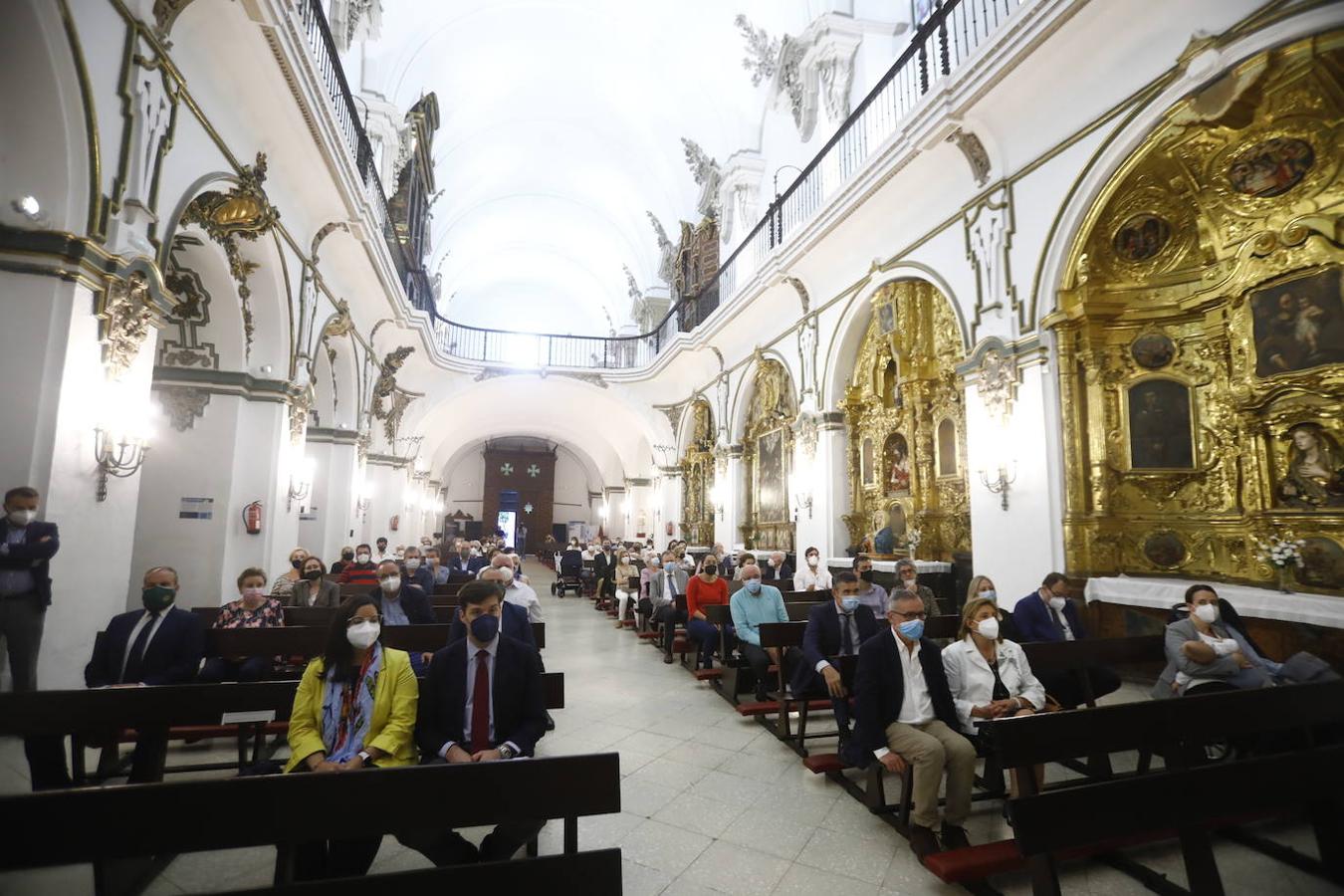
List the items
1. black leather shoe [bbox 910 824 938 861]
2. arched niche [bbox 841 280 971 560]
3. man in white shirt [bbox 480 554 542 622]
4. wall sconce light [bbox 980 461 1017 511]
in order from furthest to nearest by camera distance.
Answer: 1. arched niche [bbox 841 280 971 560]
2. wall sconce light [bbox 980 461 1017 511]
3. man in white shirt [bbox 480 554 542 622]
4. black leather shoe [bbox 910 824 938 861]

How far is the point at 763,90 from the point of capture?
42.4 ft

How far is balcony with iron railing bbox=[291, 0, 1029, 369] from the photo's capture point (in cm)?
711

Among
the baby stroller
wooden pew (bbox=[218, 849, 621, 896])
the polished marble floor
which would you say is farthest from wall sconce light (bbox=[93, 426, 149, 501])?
the baby stroller

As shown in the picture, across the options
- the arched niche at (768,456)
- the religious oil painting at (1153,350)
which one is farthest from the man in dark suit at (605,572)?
the religious oil painting at (1153,350)

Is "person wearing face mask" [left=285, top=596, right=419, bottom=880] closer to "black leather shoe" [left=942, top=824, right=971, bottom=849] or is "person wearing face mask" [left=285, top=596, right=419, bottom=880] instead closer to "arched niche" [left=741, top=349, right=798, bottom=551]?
"black leather shoe" [left=942, top=824, right=971, bottom=849]

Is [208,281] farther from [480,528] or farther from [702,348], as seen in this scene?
[480,528]

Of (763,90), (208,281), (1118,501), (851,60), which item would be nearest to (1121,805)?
(1118,501)

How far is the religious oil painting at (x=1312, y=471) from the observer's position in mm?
4871

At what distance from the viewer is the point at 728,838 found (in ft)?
10.9

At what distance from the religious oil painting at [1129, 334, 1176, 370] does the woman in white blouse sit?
3.80 m

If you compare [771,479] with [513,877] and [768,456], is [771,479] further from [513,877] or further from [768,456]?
[513,877]

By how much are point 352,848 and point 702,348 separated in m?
13.6

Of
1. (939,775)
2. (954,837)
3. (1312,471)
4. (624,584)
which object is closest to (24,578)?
(939,775)

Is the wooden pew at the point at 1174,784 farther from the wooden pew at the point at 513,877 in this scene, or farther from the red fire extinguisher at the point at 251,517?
the red fire extinguisher at the point at 251,517
